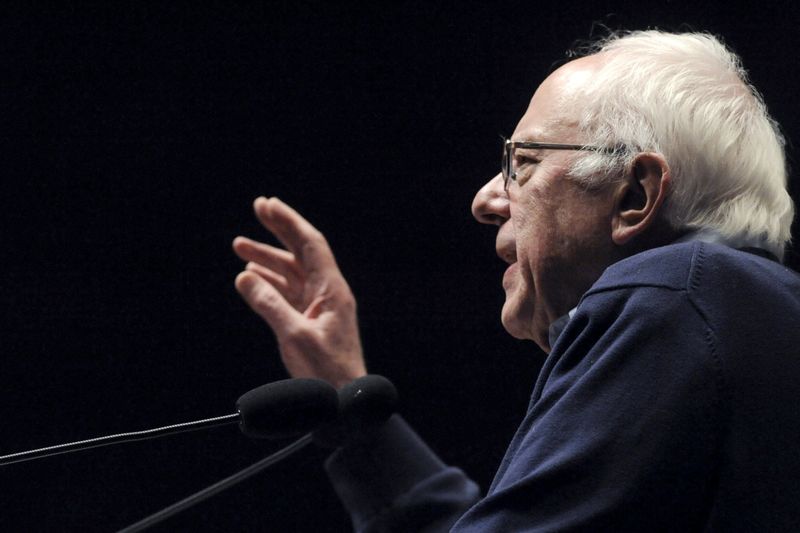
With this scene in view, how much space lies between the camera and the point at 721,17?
210 cm

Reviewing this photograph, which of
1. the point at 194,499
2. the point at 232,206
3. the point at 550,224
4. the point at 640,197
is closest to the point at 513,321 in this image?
the point at 550,224

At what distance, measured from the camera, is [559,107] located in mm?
1361

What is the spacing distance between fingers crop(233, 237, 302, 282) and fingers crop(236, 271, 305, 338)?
7cm

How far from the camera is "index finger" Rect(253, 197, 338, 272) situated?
5.69 feet

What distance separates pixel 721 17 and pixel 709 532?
56.4 inches

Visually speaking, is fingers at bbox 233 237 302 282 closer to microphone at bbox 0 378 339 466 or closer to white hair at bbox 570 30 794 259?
microphone at bbox 0 378 339 466

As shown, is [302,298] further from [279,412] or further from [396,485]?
[279,412]

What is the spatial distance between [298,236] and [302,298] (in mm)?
115

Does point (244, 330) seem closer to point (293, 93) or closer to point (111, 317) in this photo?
point (111, 317)

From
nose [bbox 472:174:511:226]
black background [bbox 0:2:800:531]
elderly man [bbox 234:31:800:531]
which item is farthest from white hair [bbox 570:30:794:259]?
black background [bbox 0:2:800:531]

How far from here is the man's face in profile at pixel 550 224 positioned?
1.28 m

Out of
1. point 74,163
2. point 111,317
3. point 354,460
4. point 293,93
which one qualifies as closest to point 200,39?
point 293,93

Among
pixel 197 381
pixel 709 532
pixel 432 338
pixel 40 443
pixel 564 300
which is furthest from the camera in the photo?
pixel 432 338

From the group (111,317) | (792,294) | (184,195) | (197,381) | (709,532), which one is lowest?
(709,532)
